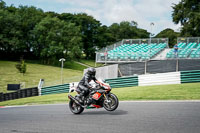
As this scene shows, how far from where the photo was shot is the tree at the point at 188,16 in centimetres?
3851

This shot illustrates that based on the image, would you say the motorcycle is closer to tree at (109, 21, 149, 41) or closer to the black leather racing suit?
the black leather racing suit

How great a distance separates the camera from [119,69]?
21031 mm

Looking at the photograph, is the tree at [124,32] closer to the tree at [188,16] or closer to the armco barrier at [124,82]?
the tree at [188,16]

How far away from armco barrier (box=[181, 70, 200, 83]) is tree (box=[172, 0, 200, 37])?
2537 centimetres

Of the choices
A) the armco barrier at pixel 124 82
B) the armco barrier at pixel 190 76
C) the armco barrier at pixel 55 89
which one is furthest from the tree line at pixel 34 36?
the armco barrier at pixel 190 76

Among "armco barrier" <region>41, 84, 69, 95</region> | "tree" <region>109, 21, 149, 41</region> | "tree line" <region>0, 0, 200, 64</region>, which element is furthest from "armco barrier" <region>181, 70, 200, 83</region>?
"tree" <region>109, 21, 149, 41</region>

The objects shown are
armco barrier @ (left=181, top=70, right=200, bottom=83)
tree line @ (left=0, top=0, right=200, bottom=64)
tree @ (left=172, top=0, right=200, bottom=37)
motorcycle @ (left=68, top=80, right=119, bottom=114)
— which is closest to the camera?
motorcycle @ (left=68, top=80, right=119, bottom=114)

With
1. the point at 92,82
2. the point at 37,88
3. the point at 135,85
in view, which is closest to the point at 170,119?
the point at 92,82

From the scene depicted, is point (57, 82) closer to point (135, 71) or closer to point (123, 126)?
point (135, 71)

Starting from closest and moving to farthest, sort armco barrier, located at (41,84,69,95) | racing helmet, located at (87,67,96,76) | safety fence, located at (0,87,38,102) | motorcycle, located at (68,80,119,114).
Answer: motorcycle, located at (68,80,119,114) → racing helmet, located at (87,67,96,76) → armco barrier, located at (41,84,69,95) → safety fence, located at (0,87,38,102)

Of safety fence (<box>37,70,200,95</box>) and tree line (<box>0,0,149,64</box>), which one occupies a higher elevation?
tree line (<box>0,0,149,64</box>)

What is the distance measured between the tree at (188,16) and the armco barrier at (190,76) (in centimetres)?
2537

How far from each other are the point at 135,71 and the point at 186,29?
24.6m

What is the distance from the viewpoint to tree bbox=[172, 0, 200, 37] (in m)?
38.5
